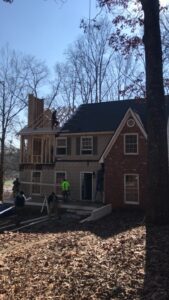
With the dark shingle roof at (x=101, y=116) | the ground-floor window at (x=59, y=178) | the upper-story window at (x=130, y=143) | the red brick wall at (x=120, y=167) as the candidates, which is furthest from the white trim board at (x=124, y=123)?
the ground-floor window at (x=59, y=178)

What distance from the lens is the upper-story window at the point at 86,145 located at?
29234mm

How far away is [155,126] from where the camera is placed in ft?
36.2

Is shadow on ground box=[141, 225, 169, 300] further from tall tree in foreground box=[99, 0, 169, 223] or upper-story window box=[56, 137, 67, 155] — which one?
upper-story window box=[56, 137, 67, 155]

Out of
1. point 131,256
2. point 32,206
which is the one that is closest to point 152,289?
point 131,256

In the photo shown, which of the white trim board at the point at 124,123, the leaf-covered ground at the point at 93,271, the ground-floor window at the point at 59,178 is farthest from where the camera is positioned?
the ground-floor window at the point at 59,178

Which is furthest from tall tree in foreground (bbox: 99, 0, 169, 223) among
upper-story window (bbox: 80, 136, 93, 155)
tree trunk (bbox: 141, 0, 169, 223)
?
upper-story window (bbox: 80, 136, 93, 155)

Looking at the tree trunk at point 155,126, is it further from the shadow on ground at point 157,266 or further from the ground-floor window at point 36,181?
the ground-floor window at point 36,181

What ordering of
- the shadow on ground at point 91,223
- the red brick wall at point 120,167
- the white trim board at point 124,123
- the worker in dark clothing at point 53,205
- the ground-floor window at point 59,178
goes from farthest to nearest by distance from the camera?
1. the ground-floor window at point 59,178
2. the white trim board at point 124,123
3. the red brick wall at point 120,167
4. the worker in dark clothing at point 53,205
5. the shadow on ground at point 91,223

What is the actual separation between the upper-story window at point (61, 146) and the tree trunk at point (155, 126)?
1943cm

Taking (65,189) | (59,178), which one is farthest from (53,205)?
(59,178)

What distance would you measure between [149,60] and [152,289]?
7171 mm

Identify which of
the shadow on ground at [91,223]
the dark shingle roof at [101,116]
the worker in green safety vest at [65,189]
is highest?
the dark shingle roof at [101,116]

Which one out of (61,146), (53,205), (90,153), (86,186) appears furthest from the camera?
(61,146)

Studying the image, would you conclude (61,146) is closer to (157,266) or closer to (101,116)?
(101,116)
